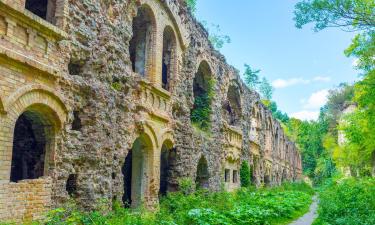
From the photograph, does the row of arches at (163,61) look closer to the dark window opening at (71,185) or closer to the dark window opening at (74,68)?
the dark window opening at (74,68)

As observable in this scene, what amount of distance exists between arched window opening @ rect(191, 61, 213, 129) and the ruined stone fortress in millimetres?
1166

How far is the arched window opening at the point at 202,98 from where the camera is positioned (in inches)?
659

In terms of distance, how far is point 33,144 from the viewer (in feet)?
29.3

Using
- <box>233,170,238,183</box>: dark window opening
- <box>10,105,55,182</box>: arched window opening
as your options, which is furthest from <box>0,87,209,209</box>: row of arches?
<box>233,170,238,183</box>: dark window opening

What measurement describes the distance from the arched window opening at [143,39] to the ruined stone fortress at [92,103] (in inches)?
1.3

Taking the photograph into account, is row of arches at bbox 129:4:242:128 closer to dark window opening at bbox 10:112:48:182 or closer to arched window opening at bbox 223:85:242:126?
dark window opening at bbox 10:112:48:182

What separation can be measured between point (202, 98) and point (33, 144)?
943 centimetres

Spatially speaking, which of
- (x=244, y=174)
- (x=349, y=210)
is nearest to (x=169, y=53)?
(x=349, y=210)

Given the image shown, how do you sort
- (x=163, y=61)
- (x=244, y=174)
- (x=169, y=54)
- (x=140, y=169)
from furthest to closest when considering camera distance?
(x=244, y=174) → (x=163, y=61) → (x=169, y=54) → (x=140, y=169)

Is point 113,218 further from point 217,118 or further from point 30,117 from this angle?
point 217,118

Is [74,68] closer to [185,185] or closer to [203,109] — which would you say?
[185,185]

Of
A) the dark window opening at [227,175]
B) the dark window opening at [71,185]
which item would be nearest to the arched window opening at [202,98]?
the dark window opening at [227,175]

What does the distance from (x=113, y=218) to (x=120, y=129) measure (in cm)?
227

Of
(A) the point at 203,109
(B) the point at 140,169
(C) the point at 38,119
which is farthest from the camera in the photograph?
(A) the point at 203,109
